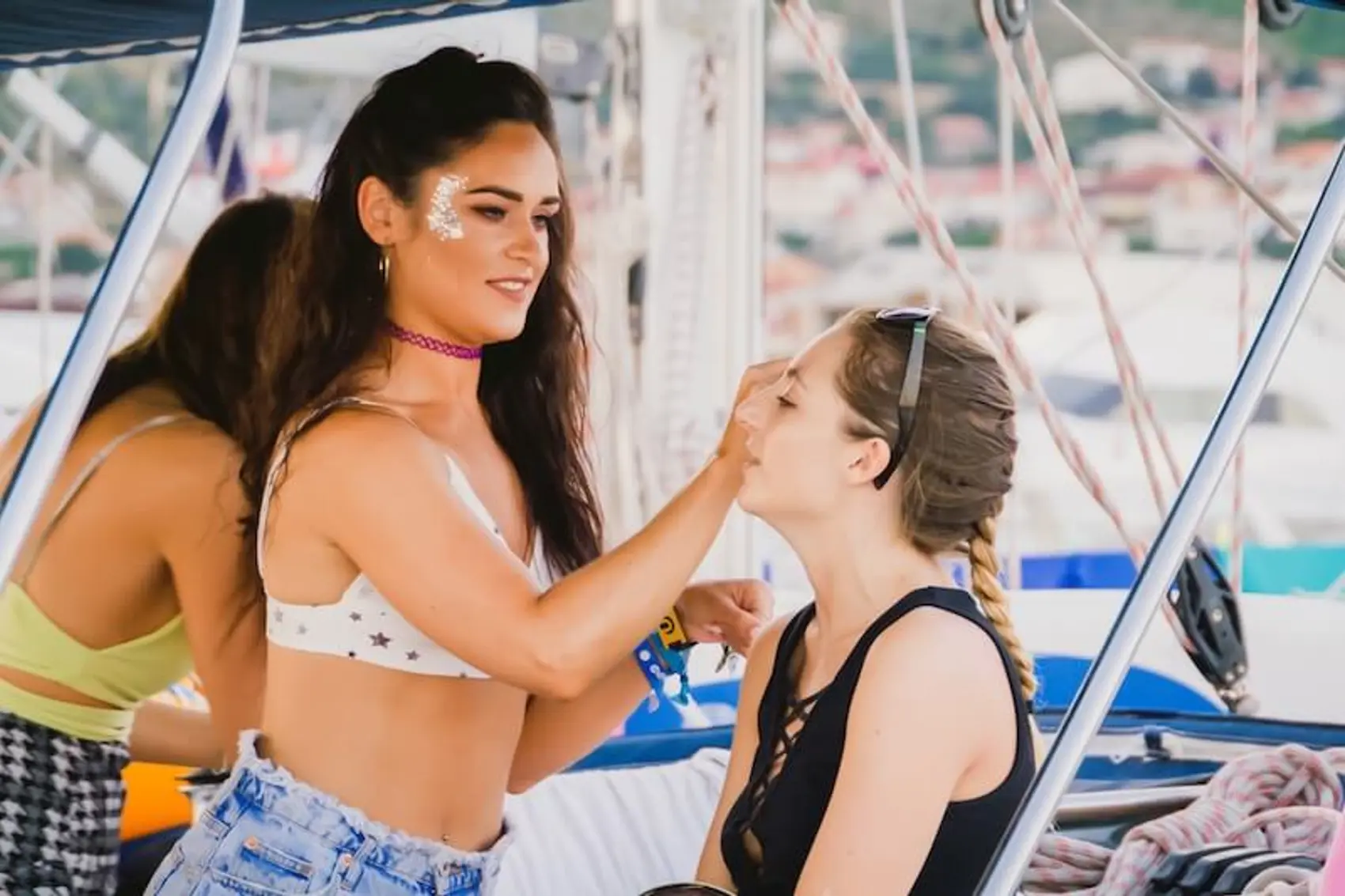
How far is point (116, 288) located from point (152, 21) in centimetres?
93

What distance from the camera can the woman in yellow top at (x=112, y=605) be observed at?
2.02 m

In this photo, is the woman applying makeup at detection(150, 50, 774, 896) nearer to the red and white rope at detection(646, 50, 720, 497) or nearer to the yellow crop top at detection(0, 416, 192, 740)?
the yellow crop top at detection(0, 416, 192, 740)

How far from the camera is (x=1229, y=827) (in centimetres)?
229

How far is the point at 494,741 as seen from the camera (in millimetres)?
1850

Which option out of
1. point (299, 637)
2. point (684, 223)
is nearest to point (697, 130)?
point (684, 223)

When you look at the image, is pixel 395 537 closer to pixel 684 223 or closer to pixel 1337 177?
pixel 1337 177

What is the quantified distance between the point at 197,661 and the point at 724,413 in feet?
8.05

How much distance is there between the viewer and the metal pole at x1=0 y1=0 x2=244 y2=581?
127 centimetres

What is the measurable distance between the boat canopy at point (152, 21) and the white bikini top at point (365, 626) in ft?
1.72

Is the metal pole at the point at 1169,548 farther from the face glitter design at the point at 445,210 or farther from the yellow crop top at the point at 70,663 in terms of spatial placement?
the yellow crop top at the point at 70,663

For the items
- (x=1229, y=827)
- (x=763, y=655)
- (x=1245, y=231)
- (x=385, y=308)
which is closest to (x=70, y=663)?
(x=385, y=308)

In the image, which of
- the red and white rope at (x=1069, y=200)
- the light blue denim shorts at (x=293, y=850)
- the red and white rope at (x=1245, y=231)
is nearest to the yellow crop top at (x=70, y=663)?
the light blue denim shorts at (x=293, y=850)

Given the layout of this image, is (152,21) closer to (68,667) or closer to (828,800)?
(68,667)

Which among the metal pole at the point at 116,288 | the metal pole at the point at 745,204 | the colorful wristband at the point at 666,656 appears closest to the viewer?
the metal pole at the point at 116,288
